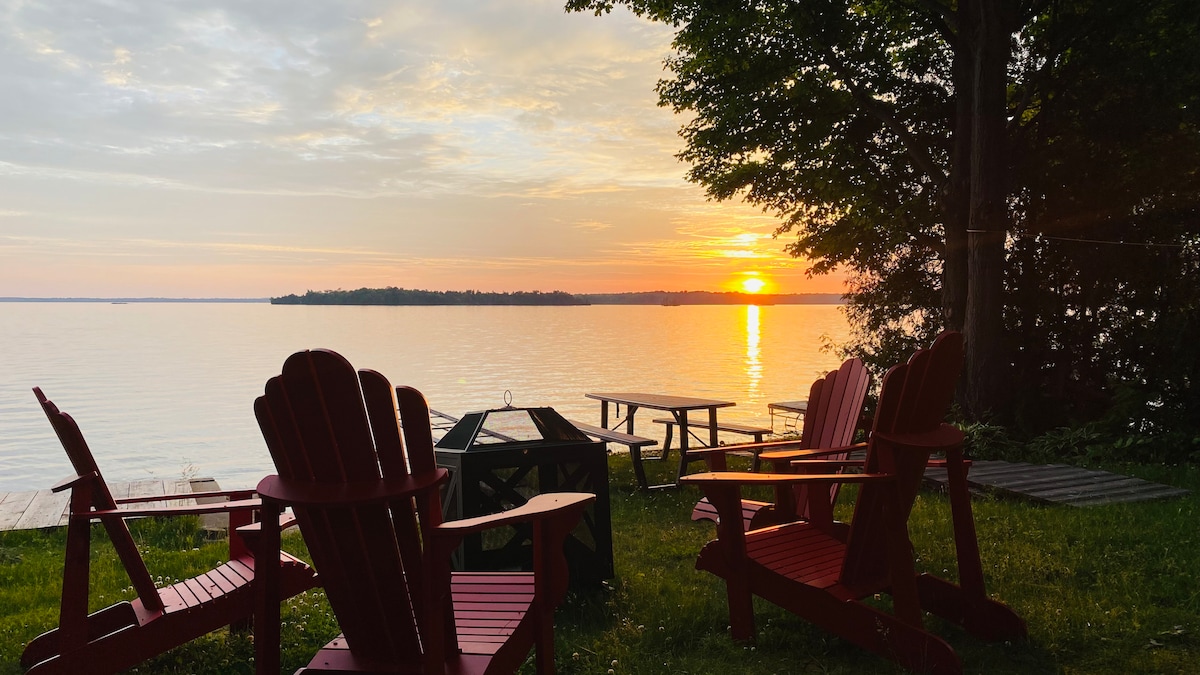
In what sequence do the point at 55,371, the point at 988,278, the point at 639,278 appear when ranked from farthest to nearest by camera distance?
the point at 639,278, the point at 55,371, the point at 988,278

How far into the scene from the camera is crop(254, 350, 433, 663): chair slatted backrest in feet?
8.29

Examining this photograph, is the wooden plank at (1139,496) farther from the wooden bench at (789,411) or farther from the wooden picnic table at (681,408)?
the wooden bench at (789,411)

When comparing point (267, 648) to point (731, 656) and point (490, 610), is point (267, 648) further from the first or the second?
point (731, 656)

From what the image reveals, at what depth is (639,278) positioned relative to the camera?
4266 cm

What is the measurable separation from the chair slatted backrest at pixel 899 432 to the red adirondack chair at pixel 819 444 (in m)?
0.64

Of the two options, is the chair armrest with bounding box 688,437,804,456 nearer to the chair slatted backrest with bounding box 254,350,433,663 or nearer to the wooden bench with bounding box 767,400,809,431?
the chair slatted backrest with bounding box 254,350,433,663

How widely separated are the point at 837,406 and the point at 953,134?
8520 millimetres

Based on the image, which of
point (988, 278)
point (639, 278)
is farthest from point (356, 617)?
point (639, 278)

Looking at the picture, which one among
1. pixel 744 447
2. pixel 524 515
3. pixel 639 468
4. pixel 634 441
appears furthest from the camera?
pixel 639 468

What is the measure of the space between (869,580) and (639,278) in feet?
129

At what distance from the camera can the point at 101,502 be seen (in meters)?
3.26

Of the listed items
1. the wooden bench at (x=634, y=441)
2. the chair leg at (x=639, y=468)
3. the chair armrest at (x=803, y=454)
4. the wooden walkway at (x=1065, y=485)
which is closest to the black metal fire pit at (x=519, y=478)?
the chair armrest at (x=803, y=454)

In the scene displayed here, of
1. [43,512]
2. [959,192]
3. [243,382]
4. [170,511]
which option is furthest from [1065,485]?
[243,382]

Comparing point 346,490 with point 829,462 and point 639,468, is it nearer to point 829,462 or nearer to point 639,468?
point 829,462
